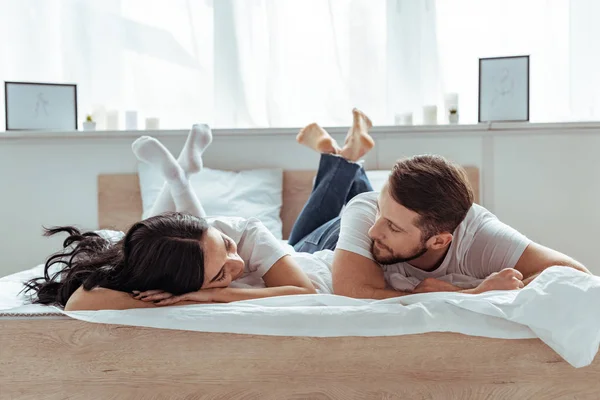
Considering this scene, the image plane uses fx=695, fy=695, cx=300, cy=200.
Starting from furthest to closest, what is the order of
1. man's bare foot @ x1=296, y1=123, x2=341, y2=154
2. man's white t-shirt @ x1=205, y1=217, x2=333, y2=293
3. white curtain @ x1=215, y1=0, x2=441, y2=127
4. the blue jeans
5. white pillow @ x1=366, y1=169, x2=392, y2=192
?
white curtain @ x1=215, y1=0, x2=441, y2=127
white pillow @ x1=366, y1=169, x2=392, y2=192
man's bare foot @ x1=296, y1=123, x2=341, y2=154
the blue jeans
man's white t-shirt @ x1=205, y1=217, x2=333, y2=293

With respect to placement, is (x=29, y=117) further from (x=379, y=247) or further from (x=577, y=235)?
(x=577, y=235)

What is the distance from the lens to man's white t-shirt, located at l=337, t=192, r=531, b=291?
1733 millimetres

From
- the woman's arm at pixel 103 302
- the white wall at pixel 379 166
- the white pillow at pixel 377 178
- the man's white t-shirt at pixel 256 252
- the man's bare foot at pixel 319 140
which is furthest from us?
the white wall at pixel 379 166

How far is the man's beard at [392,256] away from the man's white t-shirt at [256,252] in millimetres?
167

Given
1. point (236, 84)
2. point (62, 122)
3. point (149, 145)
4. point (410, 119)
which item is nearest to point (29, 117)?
point (62, 122)

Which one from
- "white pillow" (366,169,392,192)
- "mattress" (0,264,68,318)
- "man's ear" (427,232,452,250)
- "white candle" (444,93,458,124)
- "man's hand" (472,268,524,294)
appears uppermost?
"white candle" (444,93,458,124)

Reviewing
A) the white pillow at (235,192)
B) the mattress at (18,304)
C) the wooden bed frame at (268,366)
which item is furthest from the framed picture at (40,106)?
the wooden bed frame at (268,366)

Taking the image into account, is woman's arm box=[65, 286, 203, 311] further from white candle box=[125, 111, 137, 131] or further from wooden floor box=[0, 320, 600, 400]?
white candle box=[125, 111, 137, 131]

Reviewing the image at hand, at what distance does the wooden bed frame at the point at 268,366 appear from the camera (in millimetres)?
1447

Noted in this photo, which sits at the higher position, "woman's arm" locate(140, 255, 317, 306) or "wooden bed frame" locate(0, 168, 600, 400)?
"woman's arm" locate(140, 255, 317, 306)

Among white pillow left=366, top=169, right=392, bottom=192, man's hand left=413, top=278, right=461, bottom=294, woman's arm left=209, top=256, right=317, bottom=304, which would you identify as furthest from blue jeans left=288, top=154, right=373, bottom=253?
man's hand left=413, top=278, right=461, bottom=294

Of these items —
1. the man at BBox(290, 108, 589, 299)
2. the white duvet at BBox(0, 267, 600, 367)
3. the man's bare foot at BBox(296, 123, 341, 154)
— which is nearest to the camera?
the white duvet at BBox(0, 267, 600, 367)

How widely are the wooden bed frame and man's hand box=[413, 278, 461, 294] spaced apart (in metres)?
0.22

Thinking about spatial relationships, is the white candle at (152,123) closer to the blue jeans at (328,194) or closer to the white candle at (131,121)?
the white candle at (131,121)
